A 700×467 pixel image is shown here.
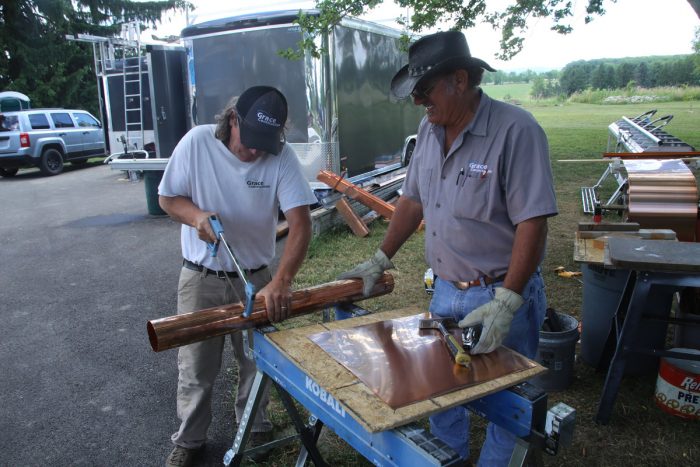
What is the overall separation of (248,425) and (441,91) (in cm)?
173

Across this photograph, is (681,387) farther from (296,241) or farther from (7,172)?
(7,172)

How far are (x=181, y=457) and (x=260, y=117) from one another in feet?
6.30

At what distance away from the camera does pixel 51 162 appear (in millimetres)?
15141

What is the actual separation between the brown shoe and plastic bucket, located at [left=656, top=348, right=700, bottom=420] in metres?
2.91

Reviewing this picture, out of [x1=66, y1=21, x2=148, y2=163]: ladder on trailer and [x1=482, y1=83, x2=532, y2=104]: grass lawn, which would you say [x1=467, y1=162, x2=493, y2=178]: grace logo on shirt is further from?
[x1=482, y1=83, x2=532, y2=104]: grass lawn

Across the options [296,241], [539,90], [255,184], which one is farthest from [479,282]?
[539,90]

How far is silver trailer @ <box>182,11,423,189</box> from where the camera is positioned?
266 inches

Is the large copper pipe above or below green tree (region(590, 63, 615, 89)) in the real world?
below

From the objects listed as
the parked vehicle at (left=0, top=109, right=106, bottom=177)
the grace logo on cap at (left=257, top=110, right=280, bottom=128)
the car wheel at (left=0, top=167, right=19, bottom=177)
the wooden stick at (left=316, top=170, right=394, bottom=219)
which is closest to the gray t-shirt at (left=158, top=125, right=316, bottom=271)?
the grace logo on cap at (left=257, top=110, right=280, bottom=128)

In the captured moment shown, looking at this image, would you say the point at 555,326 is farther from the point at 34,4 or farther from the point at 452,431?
the point at 34,4

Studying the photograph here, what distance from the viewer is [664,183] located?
4.92m

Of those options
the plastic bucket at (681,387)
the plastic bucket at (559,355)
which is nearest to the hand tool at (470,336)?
the plastic bucket at (559,355)

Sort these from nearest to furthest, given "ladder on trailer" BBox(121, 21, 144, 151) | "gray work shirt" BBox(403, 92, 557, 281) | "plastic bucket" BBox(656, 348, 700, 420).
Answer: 1. "gray work shirt" BBox(403, 92, 557, 281)
2. "plastic bucket" BBox(656, 348, 700, 420)
3. "ladder on trailer" BBox(121, 21, 144, 151)

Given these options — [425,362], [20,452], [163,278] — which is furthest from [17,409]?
[425,362]
